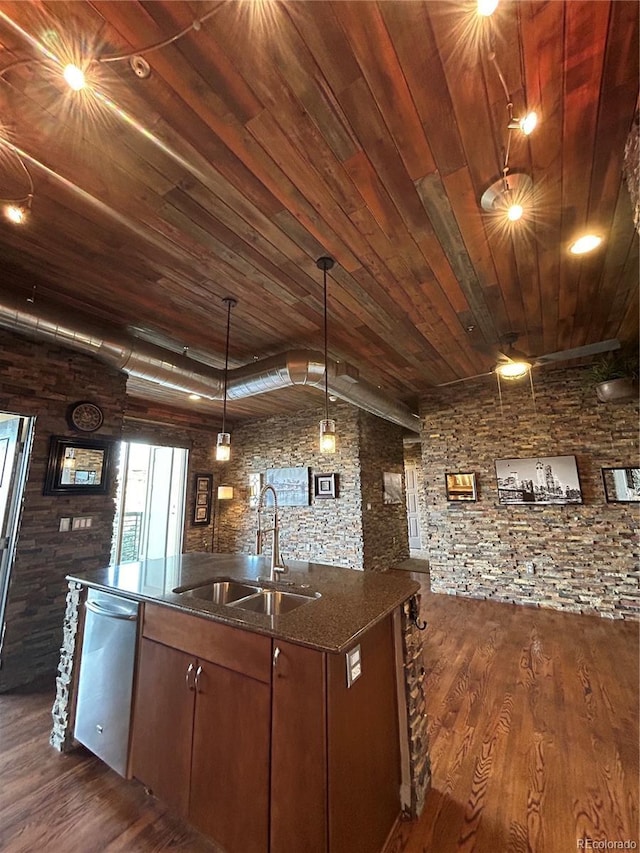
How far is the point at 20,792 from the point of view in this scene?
5.98ft

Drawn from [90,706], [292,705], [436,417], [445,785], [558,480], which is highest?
[436,417]

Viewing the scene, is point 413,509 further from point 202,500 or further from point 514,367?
point 514,367

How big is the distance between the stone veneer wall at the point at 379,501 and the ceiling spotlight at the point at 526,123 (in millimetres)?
4837

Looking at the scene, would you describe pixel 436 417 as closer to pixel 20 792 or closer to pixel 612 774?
pixel 612 774

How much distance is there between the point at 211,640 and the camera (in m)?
1.60

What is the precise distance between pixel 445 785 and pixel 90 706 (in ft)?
6.61

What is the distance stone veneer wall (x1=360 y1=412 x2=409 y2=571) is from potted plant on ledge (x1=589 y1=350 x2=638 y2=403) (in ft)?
10.9

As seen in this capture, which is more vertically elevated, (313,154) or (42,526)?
(313,154)

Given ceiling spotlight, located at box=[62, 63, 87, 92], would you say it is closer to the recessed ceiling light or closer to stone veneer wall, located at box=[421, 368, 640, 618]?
the recessed ceiling light

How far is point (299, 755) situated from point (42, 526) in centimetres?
300

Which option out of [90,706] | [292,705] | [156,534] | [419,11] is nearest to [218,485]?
[156,534]

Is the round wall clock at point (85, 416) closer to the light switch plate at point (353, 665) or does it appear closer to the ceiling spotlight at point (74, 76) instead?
the ceiling spotlight at point (74, 76)

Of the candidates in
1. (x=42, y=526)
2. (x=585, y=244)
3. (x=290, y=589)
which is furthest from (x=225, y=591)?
(x=585, y=244)

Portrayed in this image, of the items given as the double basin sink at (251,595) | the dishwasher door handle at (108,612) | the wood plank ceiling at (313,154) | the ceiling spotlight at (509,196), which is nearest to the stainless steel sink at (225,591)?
the double basin sink at (251,595)
